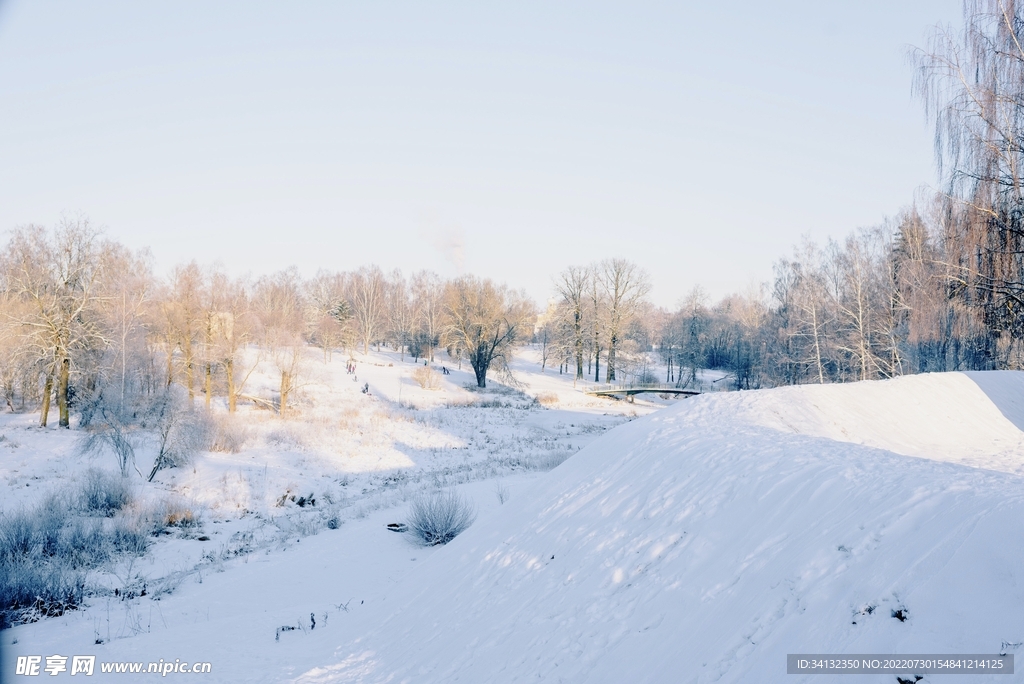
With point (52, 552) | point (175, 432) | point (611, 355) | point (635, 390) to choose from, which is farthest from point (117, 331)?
point (611, 355)

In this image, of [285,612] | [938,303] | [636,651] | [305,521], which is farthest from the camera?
[305,521]

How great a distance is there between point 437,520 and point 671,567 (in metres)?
7.65

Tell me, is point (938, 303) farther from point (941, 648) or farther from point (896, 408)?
point (941, 648)

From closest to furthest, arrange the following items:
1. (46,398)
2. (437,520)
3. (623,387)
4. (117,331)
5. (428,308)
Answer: (437,520), (46,398), (117,331), (623,387), (428,308)

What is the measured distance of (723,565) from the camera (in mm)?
4016

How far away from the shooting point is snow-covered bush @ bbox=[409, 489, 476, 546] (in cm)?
1117

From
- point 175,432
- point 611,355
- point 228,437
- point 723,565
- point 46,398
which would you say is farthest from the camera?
point 611,355

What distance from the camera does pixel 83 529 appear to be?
11.6m

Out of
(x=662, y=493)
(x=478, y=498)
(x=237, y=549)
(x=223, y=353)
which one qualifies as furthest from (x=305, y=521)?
(x=223, y=353)

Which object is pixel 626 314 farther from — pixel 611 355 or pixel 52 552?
pixel 52 552

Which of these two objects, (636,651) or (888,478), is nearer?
(636,651)

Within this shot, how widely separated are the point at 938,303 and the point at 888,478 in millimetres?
11017

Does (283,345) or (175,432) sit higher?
(283,345)

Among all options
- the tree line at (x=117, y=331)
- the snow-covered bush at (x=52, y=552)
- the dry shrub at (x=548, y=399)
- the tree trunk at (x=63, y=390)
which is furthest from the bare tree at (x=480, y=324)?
the snow-covered bush at (x=52, y=552)
